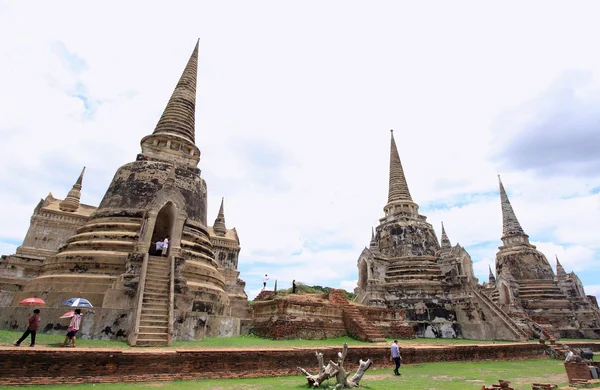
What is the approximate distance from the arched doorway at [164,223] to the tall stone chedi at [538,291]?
2473cm

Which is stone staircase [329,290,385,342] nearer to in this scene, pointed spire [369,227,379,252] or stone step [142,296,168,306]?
stone step [142,296,168,306]

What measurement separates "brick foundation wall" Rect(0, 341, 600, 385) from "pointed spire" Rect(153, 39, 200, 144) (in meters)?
14.4

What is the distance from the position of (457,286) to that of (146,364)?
22.0 m

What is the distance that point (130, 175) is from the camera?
1748 centimetres

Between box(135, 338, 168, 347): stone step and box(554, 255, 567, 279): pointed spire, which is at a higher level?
box(554, 255, 567, 279): pointed spire

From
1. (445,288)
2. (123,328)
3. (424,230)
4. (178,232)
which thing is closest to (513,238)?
(424,230)

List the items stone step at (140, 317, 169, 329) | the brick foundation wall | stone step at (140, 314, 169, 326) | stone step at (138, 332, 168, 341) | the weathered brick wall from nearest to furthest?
the brick foundation wall, the weathered brick wall, stone step at (138, 332, 168, 341), stone step at (140, 317, 169, 329), stone step at (140, 314, 169, 326)

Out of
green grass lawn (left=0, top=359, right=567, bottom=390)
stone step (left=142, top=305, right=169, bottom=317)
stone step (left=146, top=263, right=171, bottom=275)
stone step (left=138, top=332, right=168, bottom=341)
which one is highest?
stone step (left=146, top=263, right=171, bottom=275)

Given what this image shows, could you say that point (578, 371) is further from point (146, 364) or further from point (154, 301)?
point (154, 301)

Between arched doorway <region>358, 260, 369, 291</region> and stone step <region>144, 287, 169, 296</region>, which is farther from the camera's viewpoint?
arched doorway <region>358, 260, 369, 291</region>

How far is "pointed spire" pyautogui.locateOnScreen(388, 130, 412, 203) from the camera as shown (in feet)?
107

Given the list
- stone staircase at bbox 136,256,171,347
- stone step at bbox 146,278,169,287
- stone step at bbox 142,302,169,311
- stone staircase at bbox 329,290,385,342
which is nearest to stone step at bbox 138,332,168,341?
stone staircase at bbox 136,256,171,347

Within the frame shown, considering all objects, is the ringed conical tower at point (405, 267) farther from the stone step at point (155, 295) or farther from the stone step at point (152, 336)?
the stone step at point (152, 336)

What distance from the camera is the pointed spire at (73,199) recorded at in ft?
88.7
